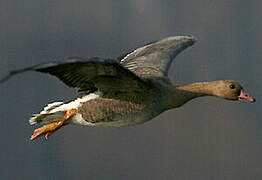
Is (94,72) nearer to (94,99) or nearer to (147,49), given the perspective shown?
(94,99)

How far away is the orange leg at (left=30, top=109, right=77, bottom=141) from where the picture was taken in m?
10.8

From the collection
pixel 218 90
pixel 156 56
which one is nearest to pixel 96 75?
pixel 218 90

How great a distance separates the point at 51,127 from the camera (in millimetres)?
11305

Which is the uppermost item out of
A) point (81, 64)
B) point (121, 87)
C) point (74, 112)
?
point (81, 64)

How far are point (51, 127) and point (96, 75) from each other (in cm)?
225

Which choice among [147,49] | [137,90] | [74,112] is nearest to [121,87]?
[137,90]

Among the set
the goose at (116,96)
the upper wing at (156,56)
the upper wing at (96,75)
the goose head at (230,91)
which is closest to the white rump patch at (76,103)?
the goose at (116,96)

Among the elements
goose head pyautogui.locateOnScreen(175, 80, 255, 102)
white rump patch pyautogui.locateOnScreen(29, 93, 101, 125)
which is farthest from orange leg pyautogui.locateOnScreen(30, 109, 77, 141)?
goose head pyautogui.locateOnScreen(175, 80, 255, 102)

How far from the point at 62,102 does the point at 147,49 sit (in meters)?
3.21

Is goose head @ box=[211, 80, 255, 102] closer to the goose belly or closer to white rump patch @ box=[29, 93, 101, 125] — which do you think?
the goose belly

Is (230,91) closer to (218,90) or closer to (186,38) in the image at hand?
(218,90)

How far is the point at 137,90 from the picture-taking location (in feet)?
33.8

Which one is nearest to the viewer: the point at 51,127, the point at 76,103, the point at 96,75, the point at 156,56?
the point at 96,75

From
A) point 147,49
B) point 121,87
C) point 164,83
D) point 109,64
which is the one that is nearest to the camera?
point 109,64
